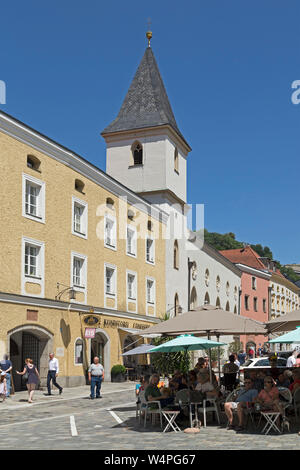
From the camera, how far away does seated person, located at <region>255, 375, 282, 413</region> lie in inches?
500

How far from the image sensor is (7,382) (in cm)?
2284

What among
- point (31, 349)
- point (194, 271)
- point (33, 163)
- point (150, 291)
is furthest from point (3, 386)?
point (194, 271)

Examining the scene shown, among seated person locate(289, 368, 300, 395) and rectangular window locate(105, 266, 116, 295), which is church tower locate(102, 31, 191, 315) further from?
seated person locate(289, 368, 300, 395)

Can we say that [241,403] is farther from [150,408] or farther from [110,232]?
[110,232]

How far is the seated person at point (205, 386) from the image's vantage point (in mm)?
14336

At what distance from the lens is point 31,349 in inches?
1085

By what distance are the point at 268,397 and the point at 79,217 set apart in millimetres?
20131

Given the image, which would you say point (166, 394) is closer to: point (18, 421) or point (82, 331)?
point (18, 421)

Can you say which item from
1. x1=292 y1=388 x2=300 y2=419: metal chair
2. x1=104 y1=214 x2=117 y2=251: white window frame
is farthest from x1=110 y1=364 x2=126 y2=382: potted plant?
x1=292 y1=388 x2=300 y2=419: metal chair

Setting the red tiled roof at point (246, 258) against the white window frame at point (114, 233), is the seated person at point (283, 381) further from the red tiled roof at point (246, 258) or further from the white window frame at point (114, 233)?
the red tiled roof at point (246, 258)

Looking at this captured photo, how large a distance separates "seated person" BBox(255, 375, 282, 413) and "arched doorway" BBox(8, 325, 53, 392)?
15.4 m

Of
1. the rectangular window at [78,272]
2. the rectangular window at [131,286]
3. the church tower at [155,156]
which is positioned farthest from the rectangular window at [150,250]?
the rectangular window at [78,272]
